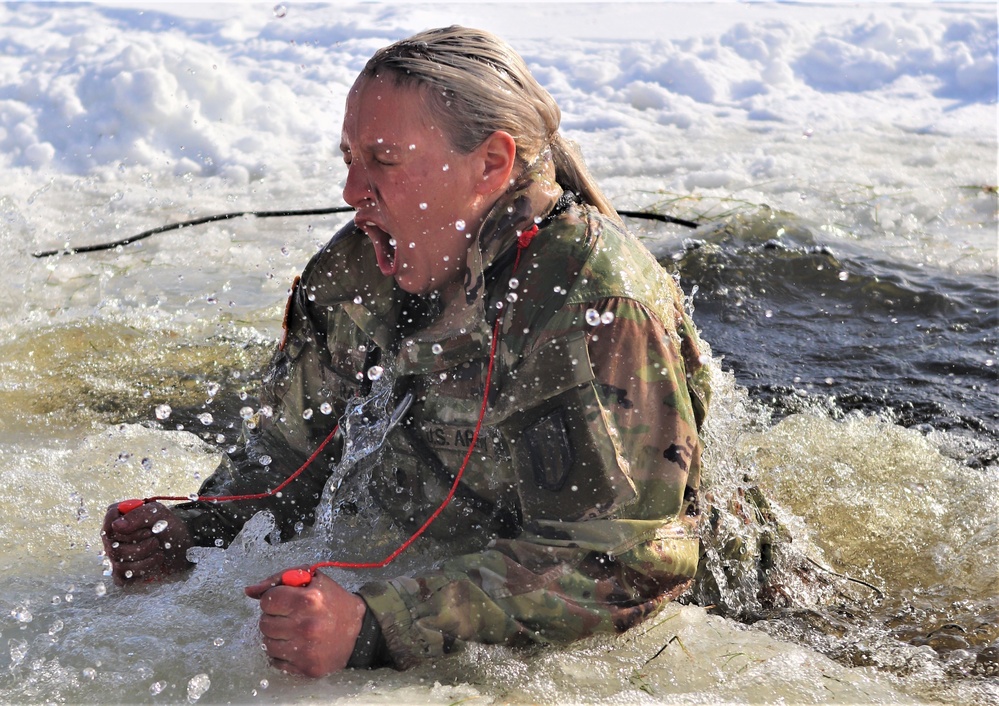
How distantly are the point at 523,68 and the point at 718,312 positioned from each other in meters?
3.22

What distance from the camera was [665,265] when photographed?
573cm

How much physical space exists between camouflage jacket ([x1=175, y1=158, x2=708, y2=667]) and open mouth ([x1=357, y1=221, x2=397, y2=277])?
0.15 m

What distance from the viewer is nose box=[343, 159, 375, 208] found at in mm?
2289

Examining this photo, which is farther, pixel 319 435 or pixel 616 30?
pixel 616 30

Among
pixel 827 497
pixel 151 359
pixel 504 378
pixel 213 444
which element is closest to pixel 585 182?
pixel 504 378

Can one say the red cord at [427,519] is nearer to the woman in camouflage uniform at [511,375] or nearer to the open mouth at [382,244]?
the woman in camouflage uniform at [511,375]

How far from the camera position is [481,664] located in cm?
232

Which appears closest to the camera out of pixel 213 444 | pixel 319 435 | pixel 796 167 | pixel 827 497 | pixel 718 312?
pixel 319 435

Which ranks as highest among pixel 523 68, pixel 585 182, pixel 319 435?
pixel 523 68

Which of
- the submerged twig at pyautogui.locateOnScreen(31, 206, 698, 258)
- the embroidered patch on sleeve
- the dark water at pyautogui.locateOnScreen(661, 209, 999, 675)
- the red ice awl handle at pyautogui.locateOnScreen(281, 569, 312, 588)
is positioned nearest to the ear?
the embroidered patch on sleeve

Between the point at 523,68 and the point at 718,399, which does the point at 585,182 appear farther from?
the point at 718,399

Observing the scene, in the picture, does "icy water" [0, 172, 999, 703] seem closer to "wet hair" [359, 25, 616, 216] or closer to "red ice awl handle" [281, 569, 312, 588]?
"red ice awl handle" [281, 569, 312, 588]

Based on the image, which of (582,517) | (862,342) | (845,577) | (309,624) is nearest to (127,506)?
(309,624)

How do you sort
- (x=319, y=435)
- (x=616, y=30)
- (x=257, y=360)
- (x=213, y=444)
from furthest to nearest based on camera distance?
(x=616, y=30)
(x=257, y=360)
(x=213, y=444)
(x=319, y=435)
